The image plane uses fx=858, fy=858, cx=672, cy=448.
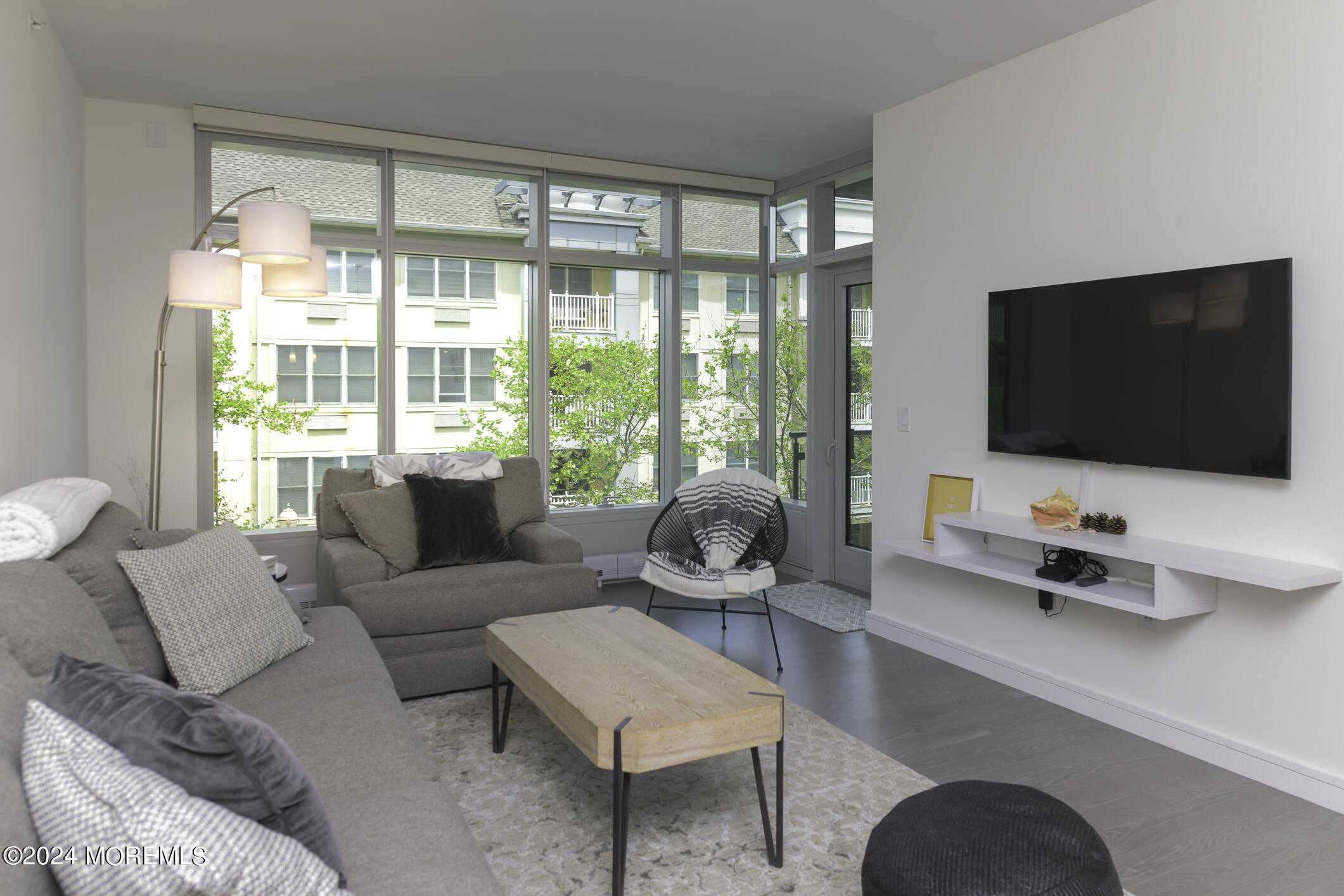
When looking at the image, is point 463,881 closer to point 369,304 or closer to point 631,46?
point 631,46

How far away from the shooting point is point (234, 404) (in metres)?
4.73

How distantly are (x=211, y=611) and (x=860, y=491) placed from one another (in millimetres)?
3967

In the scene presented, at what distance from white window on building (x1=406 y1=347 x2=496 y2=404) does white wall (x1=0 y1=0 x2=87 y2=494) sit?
164 cm

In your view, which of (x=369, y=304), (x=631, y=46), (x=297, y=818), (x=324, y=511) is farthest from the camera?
(x=369, y=304)

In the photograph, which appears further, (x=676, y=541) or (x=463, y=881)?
(x=676, y=541)

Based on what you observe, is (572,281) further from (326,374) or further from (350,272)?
(326,374)

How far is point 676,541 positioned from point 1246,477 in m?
2.54

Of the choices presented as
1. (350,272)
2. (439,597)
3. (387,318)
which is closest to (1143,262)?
(439,597)

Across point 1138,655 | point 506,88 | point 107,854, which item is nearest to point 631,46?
point 506,88

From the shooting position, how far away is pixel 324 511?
4.02 meters

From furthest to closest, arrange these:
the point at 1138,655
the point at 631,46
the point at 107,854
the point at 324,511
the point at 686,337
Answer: the point at 686,337
the point at 324,511
the point at 631,46
the point at 1138,655
the point at 107,854

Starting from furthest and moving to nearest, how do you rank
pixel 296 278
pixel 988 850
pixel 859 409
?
pixel 859 409 < pixel 296 278 < pixel 988 850

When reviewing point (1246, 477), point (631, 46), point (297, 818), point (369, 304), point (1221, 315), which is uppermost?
point (631, 46)

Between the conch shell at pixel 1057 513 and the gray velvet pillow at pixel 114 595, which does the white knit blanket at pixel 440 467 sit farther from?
the conch shell at pixel 1057 513
